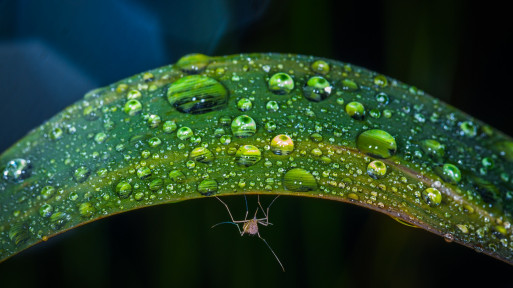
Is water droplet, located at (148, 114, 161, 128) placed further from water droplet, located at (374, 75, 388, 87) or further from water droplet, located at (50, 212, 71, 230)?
water droplet, located at (374, 75, 388, 87)

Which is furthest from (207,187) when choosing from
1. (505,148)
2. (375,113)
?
(505,148)

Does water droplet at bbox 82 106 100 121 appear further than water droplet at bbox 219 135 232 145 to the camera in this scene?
Yes

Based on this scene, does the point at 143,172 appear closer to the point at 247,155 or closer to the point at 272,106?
the point at 247,155

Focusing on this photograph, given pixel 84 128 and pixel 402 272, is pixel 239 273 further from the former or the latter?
pixel 84 128

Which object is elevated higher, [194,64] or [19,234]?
[194,64]

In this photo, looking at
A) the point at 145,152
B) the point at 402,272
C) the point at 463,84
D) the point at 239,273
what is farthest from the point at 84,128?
the point at 463,84

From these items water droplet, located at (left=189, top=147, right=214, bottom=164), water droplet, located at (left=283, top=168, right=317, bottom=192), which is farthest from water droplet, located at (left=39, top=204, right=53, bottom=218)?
water droplet, located at (left=283, top=168, right=317, bottom=192)
